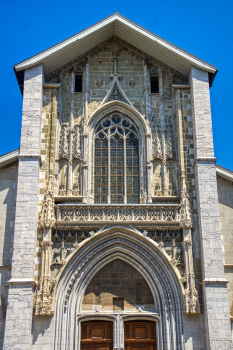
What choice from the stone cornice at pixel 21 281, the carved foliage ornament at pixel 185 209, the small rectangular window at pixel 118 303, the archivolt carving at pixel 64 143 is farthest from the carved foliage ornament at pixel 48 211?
the carved foliage ornament at pixel 185 209

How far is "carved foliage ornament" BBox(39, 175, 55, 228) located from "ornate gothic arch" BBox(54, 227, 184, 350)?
4.35 feet

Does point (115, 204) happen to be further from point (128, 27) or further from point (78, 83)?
point (128, 27)

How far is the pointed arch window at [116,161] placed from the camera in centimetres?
1909

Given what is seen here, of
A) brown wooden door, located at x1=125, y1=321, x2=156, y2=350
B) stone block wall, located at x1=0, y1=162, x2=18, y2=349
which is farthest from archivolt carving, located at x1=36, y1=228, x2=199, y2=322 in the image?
stone block wall, located at x1=0, y1=162, x2=18, y2=349

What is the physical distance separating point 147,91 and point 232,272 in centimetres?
756

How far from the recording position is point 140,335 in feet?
56.3

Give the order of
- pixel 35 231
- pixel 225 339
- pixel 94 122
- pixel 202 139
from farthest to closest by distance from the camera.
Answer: pixel 94 122, pixel 202 139, pixel 35 231, pixel 225 339

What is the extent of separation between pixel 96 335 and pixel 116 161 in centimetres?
630

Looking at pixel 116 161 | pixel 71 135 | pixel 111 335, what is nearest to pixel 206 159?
pixel 116 161

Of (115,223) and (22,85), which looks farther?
(22,85)

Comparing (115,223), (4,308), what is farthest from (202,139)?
(4,308)

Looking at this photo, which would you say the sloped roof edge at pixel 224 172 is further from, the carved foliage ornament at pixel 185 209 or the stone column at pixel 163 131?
the stone column at pixel 163 131

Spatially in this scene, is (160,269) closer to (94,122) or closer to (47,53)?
(94,122)

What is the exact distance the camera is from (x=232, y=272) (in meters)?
17.5
